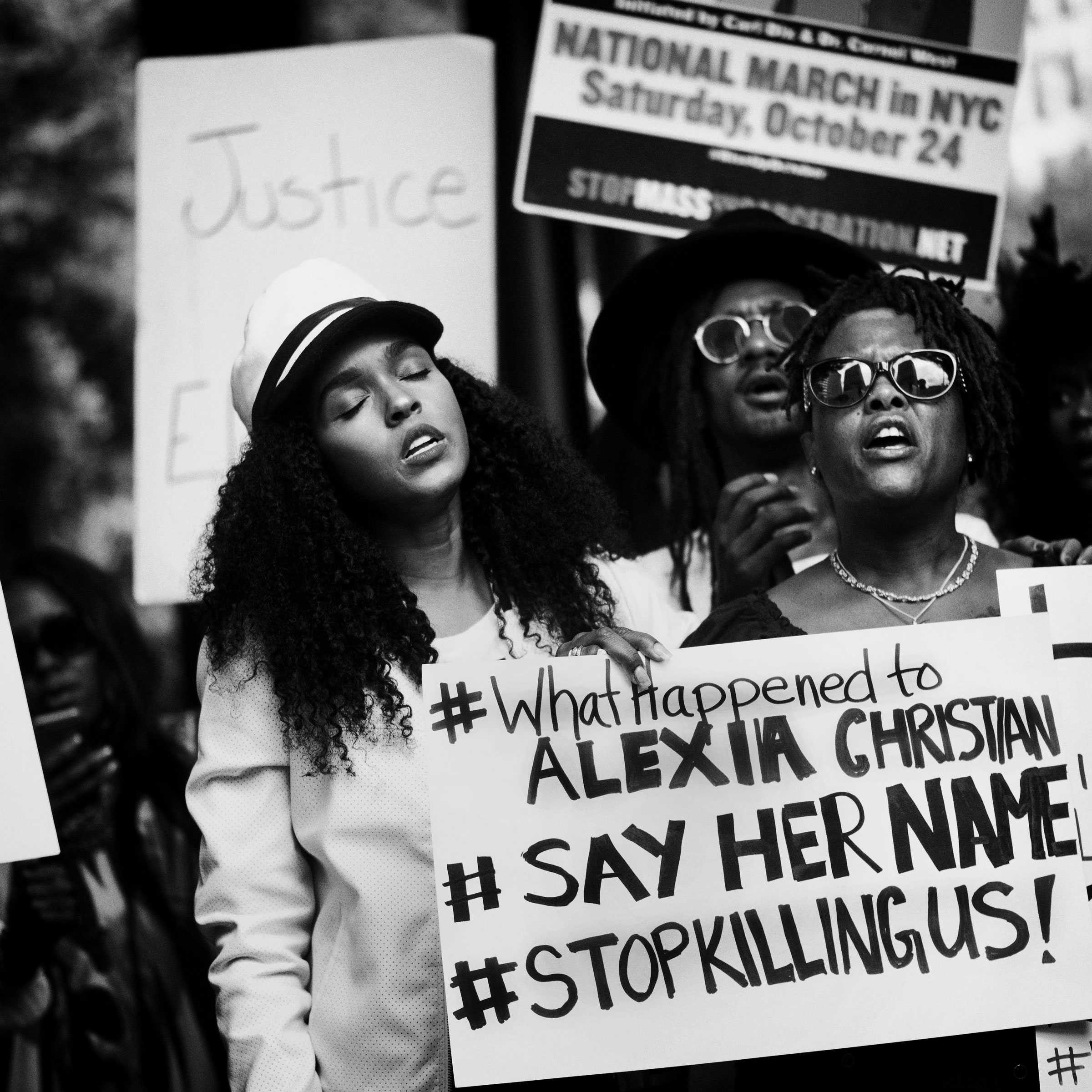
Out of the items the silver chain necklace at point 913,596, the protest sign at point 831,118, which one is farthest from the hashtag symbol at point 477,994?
the protest sign at point 831,118

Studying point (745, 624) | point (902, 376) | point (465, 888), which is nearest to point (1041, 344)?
point (902, 376)

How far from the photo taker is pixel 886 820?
209cm

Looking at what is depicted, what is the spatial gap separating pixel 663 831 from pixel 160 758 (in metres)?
1.71

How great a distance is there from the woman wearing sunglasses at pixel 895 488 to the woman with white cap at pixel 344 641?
0.34m

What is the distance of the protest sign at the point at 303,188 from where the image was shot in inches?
136

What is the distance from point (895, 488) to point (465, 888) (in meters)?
0.85

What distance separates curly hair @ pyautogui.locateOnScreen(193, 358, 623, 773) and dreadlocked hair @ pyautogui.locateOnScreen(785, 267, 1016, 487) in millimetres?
494

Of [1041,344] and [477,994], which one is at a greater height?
[1041,344]

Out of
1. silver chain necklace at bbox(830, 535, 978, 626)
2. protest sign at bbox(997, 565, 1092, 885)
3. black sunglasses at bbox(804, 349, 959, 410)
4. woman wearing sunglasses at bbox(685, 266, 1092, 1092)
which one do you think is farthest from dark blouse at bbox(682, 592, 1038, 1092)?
black sunglasses at bbox(804, 349, 959, 410)

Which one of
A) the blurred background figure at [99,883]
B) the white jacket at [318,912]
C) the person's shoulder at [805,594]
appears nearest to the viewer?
the white jacket at [318,912]

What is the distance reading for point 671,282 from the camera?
3195 mm

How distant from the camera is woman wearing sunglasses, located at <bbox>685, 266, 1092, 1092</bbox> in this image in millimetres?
2104

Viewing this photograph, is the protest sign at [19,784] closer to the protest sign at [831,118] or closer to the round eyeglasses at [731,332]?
the round eyeglasses at [731,332]

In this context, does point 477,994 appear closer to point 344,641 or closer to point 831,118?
point 344,641
